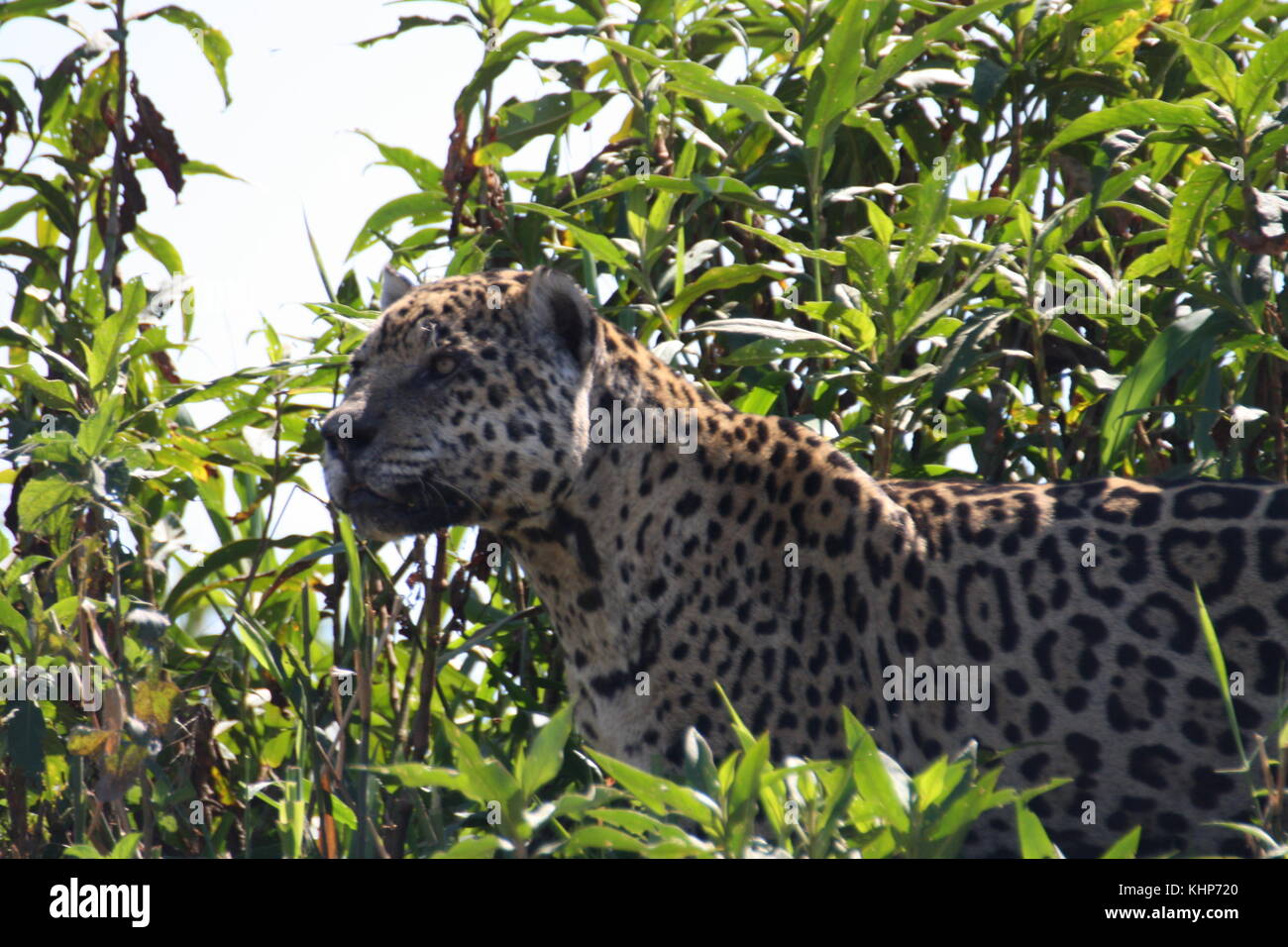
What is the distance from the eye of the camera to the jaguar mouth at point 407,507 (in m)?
4.45

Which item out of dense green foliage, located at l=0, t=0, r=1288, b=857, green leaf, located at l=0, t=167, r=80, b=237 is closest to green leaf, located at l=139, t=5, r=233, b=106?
dense green foliage, located at l=0, t=0, r=1288, b=857

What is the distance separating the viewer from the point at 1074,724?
433 cm

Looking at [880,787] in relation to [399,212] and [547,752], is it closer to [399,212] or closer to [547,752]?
[547,752]

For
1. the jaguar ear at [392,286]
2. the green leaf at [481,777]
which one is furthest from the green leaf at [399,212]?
the green leaf at [481,777]

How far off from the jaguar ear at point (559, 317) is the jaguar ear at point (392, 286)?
874 mm

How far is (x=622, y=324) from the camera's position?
5.62 m

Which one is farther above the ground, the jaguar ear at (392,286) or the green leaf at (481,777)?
the jaguar ear at (392,286)

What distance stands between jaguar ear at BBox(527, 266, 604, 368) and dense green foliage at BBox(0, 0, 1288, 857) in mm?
598

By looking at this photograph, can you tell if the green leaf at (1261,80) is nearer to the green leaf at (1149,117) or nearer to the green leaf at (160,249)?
the green leaf at (1149,117)

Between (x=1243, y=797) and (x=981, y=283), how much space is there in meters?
1.95

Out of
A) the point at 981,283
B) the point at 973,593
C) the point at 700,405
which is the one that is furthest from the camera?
the point at 981,283

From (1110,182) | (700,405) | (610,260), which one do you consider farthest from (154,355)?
(1110,182)

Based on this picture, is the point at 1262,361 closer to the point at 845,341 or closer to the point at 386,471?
the point at 845,341

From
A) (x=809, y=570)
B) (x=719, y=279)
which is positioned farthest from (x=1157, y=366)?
(x=719, y=279)
